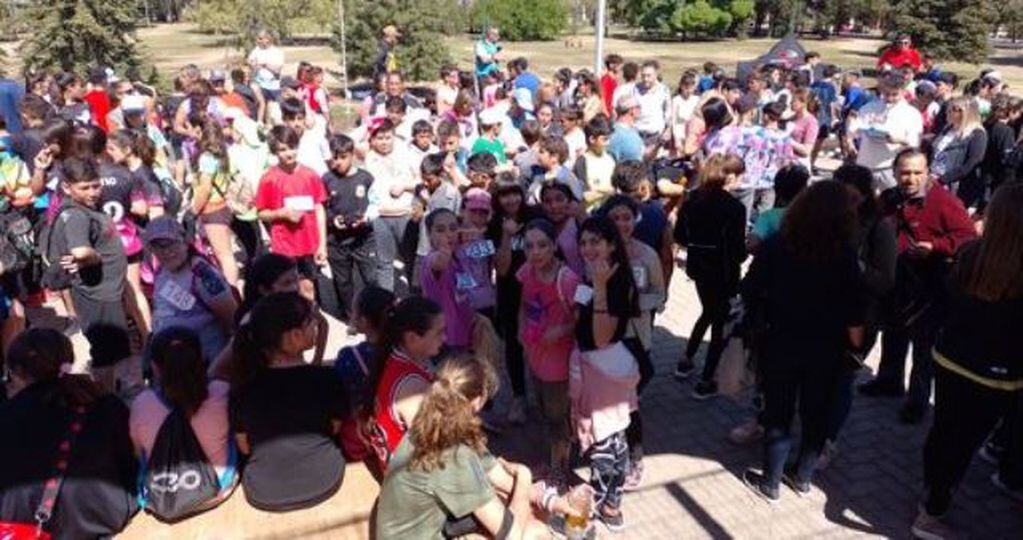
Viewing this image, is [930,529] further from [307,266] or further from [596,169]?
[307,266]

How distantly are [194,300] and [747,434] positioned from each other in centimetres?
353

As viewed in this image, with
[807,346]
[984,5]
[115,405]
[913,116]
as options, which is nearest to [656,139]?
[913,116]

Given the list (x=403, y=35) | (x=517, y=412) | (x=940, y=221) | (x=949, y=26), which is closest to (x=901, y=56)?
(x=940, y=221)

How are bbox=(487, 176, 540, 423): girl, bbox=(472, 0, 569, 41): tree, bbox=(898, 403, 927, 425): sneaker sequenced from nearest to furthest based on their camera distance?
bbox=(487, 176, 540, 423): girl < bbox=(898, 403, 927, 425): sneaker < bbox=(472, 0, 569, 41): tree

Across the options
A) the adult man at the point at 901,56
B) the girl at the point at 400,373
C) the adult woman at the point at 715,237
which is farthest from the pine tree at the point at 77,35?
the girl at the point at 400,373

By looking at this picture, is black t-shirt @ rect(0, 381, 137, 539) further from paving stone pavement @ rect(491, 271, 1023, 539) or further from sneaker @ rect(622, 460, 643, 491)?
sneaker @ rect(622, 460, 643, 491)

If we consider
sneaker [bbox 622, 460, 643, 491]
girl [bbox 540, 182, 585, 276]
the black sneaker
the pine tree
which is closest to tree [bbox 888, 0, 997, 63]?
the pine tree

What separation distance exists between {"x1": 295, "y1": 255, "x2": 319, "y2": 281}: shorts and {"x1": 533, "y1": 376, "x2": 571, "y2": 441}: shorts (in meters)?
2.70

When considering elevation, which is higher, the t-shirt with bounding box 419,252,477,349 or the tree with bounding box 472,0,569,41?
the tree with bounding box 472,0,569,41

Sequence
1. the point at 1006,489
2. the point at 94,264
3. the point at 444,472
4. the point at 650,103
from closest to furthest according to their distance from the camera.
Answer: the point at 444,472 → the point at 1006,489 → the point at 94,264 → the point at 650,103

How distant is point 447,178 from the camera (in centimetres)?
610

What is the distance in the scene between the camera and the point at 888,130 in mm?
7609

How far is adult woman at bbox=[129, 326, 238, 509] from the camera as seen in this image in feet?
10.1

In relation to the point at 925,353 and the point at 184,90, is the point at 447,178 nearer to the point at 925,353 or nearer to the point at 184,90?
the point at 925,353
